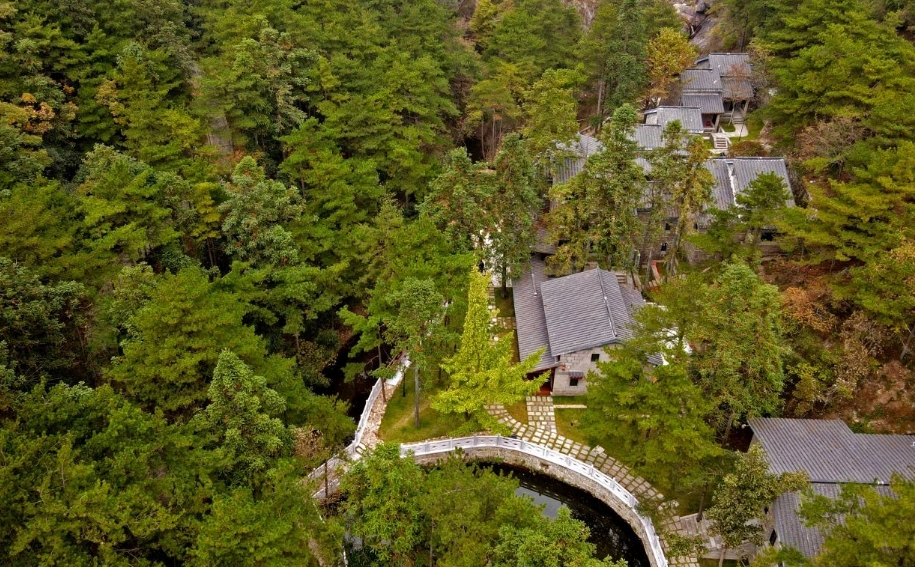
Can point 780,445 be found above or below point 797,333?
below

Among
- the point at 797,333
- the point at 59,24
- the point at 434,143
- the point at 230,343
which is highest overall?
the point at 59,24

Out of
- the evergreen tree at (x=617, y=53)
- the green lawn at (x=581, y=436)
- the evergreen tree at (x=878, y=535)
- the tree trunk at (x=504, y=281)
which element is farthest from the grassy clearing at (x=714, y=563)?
the evergreen tree at (x=617, y=53)

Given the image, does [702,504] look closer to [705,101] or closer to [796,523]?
[796,523]

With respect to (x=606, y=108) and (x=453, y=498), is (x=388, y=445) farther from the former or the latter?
(x=606, y=108)

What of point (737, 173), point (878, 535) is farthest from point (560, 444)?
point (737, 173)

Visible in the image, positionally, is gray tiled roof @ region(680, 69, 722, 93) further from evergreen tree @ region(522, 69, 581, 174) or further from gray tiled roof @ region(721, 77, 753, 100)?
evergreen tree @ region(522, 69, 581, 174)

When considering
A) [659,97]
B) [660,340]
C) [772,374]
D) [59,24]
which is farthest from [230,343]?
[659,97]
